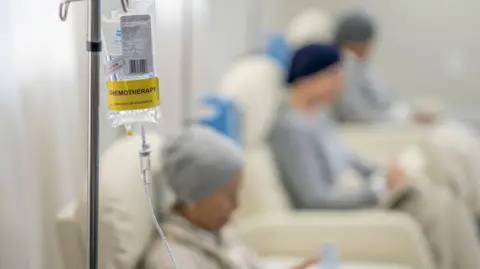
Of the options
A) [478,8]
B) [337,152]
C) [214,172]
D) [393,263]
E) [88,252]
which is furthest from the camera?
[478,8]

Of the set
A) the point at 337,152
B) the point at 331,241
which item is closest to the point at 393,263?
the point at 331,241

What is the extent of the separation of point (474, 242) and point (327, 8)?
8.74 ft

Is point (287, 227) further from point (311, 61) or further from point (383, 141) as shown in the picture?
point (383, 141)

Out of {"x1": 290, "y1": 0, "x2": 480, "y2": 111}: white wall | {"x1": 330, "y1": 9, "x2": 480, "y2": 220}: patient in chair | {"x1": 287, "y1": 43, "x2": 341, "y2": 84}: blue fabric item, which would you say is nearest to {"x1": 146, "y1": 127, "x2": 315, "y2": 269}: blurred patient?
{"x1": 287, "y1": 43, "x2": 341, "y2": 84}: blue fabric item

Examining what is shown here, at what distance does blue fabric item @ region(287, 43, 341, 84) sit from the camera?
2.34 metres

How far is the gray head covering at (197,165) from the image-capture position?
1490mm

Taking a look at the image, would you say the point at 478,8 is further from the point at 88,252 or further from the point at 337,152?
the point at 88,252

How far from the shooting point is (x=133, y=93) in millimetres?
958

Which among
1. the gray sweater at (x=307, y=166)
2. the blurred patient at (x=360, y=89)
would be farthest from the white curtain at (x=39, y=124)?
the blurred patient at (x=360, y=89)

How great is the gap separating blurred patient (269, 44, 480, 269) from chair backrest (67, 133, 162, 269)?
0.81m

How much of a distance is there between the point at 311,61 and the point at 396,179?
1.58 ft

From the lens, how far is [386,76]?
4480 mm

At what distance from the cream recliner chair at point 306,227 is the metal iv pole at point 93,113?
0.96 metres

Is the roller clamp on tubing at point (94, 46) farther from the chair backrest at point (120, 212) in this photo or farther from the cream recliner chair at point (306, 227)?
the cream recliner chair at point (306, 227)
